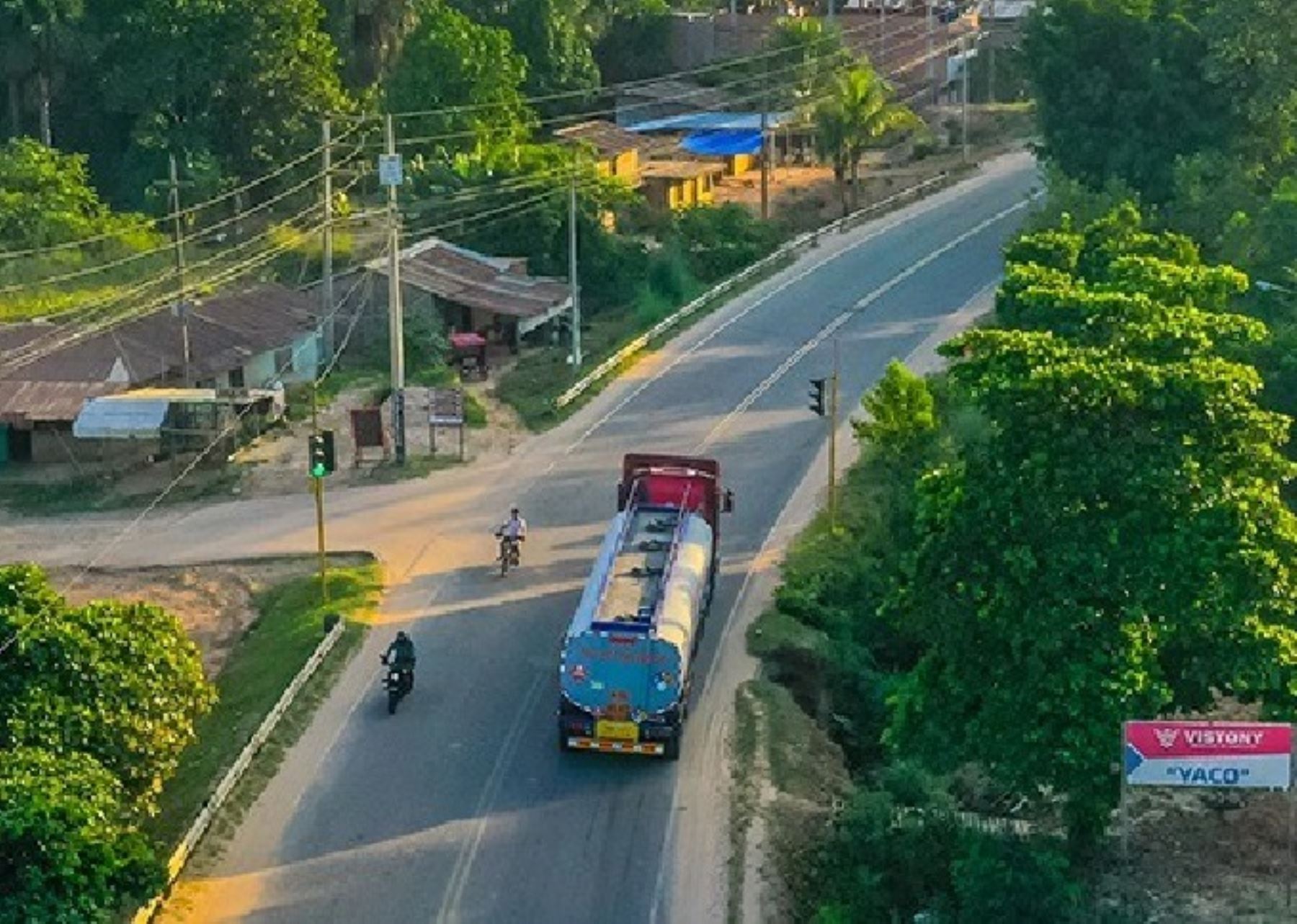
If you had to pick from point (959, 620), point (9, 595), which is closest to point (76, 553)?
point (9, 595)

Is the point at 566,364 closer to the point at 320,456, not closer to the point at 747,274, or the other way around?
the point at 747,274

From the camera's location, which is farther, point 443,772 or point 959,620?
point 443,772

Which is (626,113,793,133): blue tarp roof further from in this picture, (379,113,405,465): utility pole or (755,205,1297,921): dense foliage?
(755,205,1297,921): dense foliage

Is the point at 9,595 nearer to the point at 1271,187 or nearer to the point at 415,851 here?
the point at 415,851

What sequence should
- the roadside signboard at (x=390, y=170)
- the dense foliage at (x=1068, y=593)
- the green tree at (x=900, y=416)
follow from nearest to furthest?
1. the dense foliage at (x=1068, y=593)
2. the green tree at (x=900, y=416)
3. the roadside signboard at (x=390, y=170)

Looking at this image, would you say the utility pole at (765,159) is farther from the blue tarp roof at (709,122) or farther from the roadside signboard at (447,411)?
the roadside signboard at (447,411)

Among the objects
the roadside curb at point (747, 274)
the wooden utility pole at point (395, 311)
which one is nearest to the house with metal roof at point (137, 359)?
the wooden utility pole at point (395, 311)
